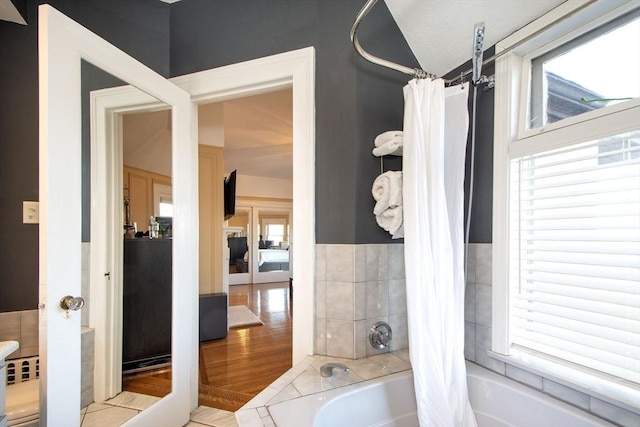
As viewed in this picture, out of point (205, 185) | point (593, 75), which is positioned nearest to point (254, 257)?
point (205, 185)

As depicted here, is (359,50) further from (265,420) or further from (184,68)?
(265,420)

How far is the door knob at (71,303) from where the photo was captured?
0.98 metres

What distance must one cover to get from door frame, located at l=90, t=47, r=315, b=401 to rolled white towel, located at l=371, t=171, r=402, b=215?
34 cm

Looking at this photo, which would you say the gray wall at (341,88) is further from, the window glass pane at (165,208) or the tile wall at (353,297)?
the window glass pane at (165,208)

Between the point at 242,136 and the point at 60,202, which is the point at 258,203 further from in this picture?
the point at 60,202

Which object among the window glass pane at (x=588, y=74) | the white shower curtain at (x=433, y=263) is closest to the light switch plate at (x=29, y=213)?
the white shower curtain at (x=433, y=263)

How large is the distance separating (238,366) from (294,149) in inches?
75.0

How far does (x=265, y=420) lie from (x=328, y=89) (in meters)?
1.49

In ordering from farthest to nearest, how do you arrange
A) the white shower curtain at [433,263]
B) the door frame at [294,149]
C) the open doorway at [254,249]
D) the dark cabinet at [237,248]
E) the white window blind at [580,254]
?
the dark cabinet at [237,248] < the open doorway at [254,249] < the door frame at [294,149] < the white shower curtain at [433,263] < the white window blind at [580,254]

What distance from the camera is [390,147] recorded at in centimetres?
132

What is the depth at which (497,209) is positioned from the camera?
129 cm

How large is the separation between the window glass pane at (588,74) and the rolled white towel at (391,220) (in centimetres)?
73

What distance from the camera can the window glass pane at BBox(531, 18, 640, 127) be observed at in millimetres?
974

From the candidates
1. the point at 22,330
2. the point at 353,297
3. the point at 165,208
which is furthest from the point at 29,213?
the point at 353,297
